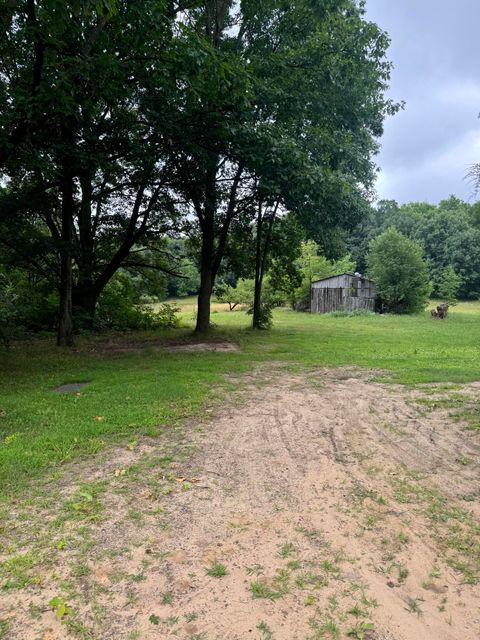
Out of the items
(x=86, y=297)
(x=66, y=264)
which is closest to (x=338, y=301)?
(x=86, y=297)

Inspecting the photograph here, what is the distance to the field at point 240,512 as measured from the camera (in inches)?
95.9

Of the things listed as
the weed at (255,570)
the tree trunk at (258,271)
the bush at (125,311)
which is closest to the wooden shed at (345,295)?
the tree trunk at (258,271)

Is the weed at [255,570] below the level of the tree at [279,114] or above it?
below

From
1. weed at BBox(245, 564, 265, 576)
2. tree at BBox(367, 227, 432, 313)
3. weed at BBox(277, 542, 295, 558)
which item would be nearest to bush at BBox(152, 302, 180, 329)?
weed at BBox(277, 542, 295, 558)

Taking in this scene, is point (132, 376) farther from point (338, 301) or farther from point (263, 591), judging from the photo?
point (338, 301)

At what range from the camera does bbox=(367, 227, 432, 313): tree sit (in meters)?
30.3

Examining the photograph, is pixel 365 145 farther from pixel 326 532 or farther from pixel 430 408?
pixel 326 532

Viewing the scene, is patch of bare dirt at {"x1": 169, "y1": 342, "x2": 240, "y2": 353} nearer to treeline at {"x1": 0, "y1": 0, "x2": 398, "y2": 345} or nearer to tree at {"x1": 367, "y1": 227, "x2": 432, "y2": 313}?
treeline at {"x1": 0, "y1": 0, "x2": 398, "y2": 345}

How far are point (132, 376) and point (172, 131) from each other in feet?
17.2

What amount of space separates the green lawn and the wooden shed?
17.0m

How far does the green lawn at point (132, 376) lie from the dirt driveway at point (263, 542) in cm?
63

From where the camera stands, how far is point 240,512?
3.47m

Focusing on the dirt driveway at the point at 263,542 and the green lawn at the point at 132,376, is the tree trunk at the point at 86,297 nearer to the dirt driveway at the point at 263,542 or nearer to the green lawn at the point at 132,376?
the green lawn at the point at 132,376

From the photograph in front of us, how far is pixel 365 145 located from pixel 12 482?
1470 centimetres
